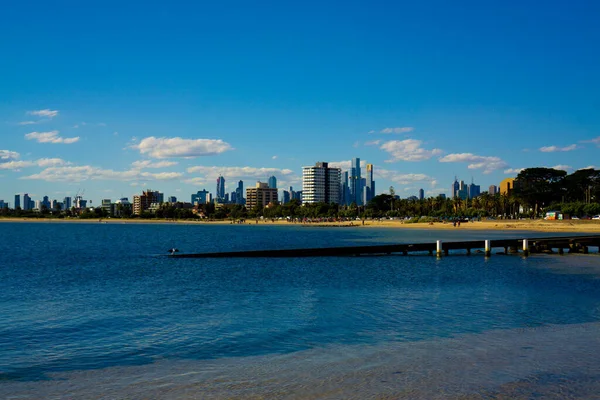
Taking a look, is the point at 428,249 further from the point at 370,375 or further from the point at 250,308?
the point at 370,375

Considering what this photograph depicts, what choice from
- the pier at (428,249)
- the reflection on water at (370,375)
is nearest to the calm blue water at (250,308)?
the reflection on water at (370,375)

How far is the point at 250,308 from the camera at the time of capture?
2588 centimetres

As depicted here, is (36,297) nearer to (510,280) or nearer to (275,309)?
(275,309)

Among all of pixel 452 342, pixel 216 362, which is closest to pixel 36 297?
pixel 216 362

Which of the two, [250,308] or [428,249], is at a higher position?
[428,249]

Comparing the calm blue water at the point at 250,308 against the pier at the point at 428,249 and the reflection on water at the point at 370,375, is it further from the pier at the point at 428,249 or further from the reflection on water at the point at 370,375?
the pier at the point at 428,249

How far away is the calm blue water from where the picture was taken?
17.7m

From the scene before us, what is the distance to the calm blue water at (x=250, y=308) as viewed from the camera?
17688 millimetres

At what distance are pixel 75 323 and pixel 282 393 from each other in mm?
12758

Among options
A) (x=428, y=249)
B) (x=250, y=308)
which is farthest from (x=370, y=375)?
(x=428, y=249)

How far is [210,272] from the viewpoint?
4366cm

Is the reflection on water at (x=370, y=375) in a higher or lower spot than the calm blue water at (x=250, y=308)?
higher

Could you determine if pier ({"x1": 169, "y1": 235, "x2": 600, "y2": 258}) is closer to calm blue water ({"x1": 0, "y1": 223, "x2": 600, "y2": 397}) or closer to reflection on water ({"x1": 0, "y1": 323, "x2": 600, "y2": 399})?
calm blue water ({"x1": 0, "y1": 223, "x2": 600, "y2": 397})

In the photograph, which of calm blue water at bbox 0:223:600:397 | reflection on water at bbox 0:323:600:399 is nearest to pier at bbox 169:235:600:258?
calm blue water at bbox 0:223:600:397
